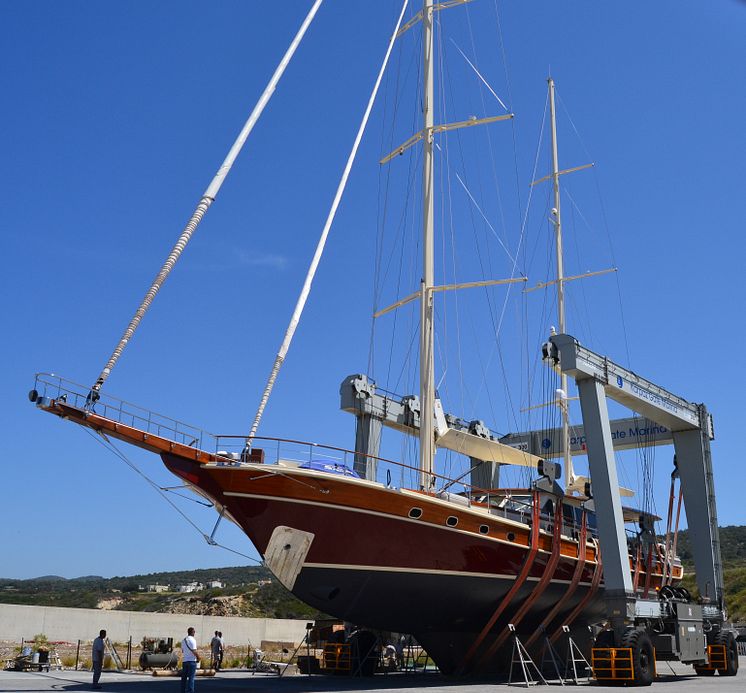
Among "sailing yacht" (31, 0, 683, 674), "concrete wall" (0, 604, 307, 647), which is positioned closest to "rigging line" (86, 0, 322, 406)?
"sailing yacht" (31, 0, 683, 674)

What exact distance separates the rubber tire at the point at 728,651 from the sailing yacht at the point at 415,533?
8.29 feet

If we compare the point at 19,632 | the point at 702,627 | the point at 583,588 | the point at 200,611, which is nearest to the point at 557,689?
the point at 583,588

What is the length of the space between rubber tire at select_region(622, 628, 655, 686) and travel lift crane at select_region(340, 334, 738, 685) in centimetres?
2

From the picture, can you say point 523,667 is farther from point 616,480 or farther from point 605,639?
point 616,480

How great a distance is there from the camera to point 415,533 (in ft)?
55.1

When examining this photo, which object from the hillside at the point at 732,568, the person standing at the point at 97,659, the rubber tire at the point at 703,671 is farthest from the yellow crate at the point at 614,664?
the person standing at the point at 97,659

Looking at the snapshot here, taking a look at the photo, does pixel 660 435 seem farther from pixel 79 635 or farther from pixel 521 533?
pixel 79 635

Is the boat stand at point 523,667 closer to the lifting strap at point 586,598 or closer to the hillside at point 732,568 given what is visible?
the lifting strap at point 586,598

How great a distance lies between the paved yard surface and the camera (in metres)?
15.4

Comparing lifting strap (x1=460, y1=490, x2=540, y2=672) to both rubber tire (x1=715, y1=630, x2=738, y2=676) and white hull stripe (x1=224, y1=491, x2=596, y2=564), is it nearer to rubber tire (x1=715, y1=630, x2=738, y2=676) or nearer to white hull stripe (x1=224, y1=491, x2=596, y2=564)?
white hull stripe (x1=224, y1=491, x2=596, y2=564)

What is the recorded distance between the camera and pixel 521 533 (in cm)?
1894

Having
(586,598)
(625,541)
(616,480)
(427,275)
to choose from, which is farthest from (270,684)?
(427,275)

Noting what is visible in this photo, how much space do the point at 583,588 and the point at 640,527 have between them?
424 cm

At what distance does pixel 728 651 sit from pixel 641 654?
20.7 ft
